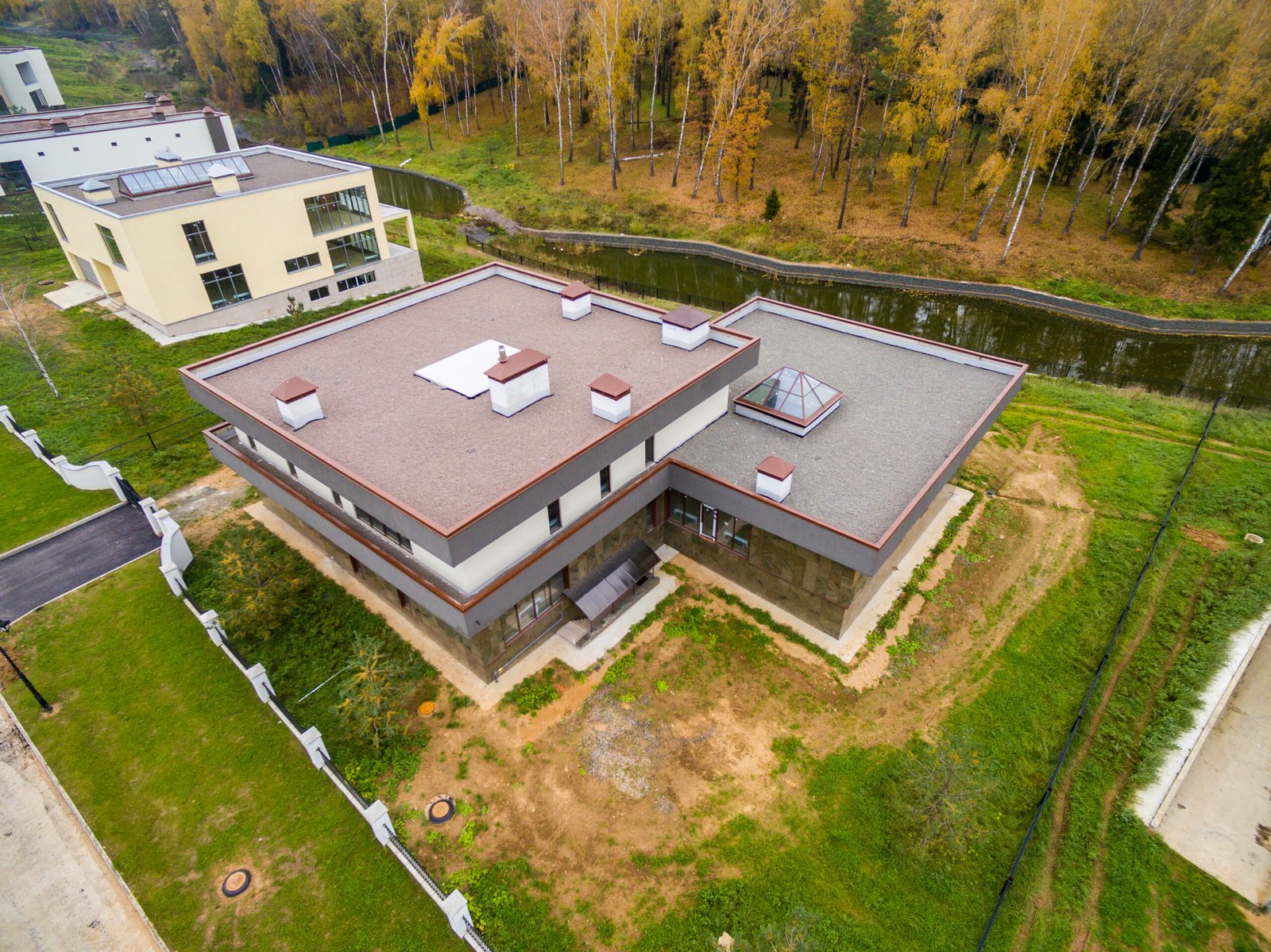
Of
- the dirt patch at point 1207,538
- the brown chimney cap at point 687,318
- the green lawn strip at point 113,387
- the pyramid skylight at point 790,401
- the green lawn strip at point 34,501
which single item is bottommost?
the dirt patch at point 1207,538

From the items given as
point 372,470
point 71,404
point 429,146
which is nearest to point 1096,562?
point 372,470

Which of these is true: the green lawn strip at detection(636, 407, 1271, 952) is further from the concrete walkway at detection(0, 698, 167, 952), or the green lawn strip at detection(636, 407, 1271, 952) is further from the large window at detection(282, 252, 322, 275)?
the large window at detection(282, 252, 322, 275)

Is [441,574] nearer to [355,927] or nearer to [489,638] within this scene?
[489,638]

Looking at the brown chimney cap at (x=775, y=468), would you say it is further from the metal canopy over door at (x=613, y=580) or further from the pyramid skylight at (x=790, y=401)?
the metal canopy over door at (x=613, y=580)

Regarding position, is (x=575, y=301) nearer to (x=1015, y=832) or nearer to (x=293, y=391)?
(x=293, y=391)

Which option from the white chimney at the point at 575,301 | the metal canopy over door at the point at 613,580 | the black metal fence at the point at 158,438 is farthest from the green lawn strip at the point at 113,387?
the metal canopy over door at the point at 613,580

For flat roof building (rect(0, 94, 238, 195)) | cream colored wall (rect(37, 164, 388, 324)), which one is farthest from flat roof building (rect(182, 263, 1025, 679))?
flat roof building (rect(0, 94, 238, 195))
